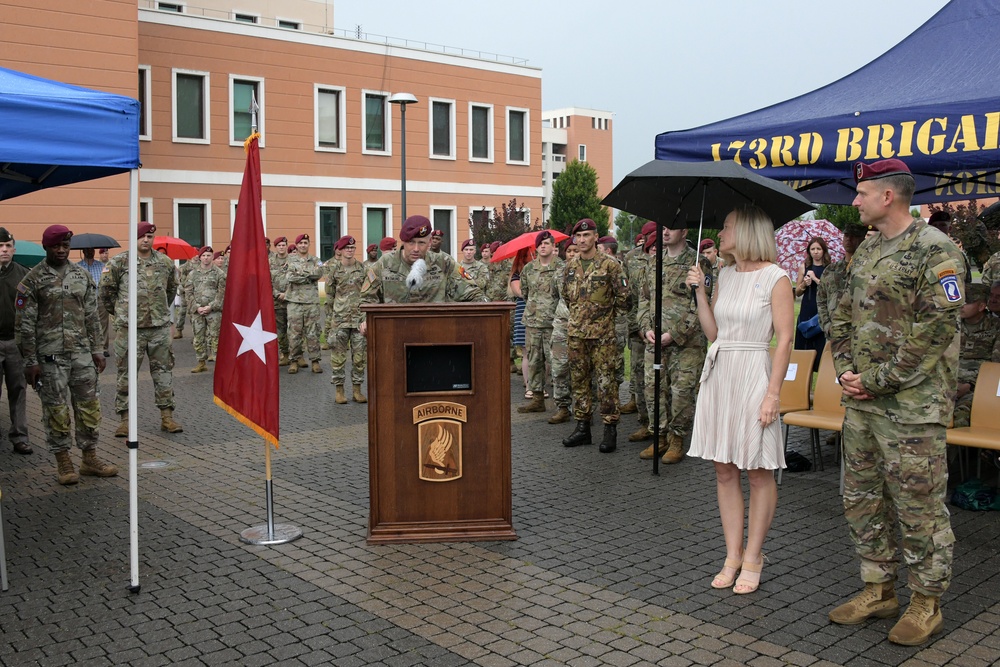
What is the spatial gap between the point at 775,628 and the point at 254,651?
2534 mm

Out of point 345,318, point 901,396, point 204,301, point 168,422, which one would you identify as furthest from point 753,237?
point 204,301

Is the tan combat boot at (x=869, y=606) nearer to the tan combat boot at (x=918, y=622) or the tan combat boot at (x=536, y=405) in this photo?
the tan combat boot at (x=918, y=622)

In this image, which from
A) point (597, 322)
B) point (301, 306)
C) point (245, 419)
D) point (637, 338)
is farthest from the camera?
point (301, 306)

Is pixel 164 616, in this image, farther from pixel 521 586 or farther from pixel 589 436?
pixel 589 436

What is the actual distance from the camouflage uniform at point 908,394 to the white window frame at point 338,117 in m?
33.7

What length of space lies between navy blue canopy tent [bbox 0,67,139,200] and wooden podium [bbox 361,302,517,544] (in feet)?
6.14

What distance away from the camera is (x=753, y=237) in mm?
5340

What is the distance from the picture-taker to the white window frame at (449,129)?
128 ft

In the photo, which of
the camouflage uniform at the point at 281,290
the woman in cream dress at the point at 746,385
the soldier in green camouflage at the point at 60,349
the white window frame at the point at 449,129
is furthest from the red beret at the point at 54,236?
the white window frame at the point at 449,129

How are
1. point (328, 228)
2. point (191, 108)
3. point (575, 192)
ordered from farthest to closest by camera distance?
1. point (575, 192)
2. point (328, 228)
3. point (191, 108)

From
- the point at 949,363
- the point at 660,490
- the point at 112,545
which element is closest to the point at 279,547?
the point at 112,545

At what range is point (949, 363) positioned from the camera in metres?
4.66

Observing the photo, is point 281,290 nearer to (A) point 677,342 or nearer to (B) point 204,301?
(B) point 204,301

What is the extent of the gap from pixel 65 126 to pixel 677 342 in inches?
216
